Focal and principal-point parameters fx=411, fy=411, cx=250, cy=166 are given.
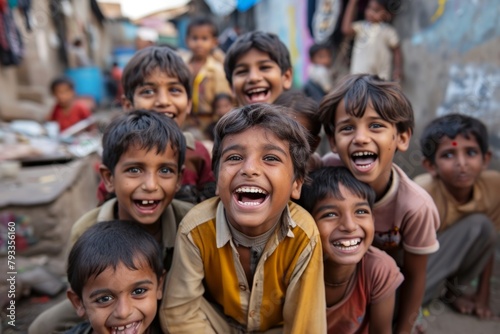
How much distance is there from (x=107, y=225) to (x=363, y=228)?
1.15 meters

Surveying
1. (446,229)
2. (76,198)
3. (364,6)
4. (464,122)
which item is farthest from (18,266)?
(364,6)

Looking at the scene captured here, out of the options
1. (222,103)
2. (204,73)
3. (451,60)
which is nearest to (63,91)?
(204,73)

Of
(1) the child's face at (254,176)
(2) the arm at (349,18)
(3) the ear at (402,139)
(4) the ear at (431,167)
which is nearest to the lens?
(1) the child's face at (254,176)

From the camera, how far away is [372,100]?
189 centimetres

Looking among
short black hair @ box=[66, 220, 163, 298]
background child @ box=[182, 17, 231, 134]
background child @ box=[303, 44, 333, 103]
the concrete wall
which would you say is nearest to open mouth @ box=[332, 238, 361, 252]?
short black hair @ box=[66, 220, 163, 298]

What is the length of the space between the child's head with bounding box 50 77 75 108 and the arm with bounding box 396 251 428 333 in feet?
17.9

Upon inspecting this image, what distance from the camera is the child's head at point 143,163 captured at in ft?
6.33

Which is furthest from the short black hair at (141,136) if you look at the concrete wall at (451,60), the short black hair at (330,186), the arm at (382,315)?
the concrete wall at (451,60)

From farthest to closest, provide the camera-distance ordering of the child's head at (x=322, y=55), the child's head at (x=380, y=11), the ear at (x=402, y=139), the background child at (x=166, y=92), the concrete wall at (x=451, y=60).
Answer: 1. the child's head at (x=322, y=55)
2. the child's head at (x=380, y=11)
3. the concrete wall at (x=451, y=60)
4. the background child at (x=166, y=92)
5. the ear at (x=402, y=139)

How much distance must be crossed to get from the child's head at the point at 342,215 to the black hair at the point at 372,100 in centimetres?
32

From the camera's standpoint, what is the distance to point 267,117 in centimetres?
159

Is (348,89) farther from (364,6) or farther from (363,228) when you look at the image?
(364,6)

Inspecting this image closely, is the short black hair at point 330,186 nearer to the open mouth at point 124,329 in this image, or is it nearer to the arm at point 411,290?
the arm at point 411,290

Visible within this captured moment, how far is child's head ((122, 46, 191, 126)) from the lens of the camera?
97.3 inches
